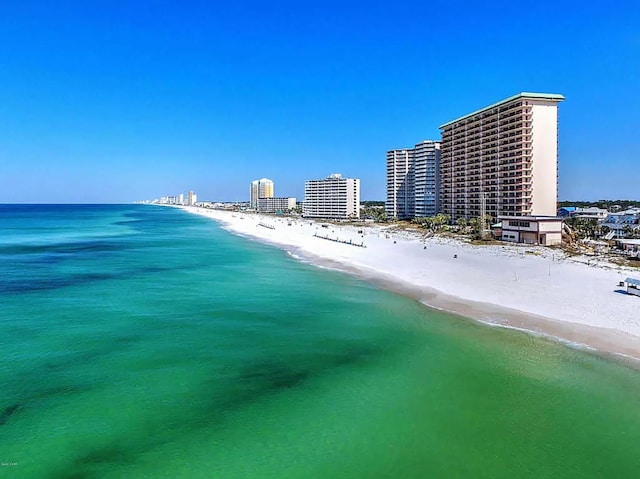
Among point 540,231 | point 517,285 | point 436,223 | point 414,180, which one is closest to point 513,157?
point 436,223

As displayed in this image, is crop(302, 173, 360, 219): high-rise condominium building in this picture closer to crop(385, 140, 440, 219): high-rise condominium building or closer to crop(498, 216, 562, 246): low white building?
crop(385, 140, 440, 219): high-rise condominium building

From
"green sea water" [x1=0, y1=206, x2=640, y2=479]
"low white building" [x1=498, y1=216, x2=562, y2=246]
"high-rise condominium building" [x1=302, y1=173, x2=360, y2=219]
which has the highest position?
"high-rise condominium building" [x1=302, y1=173, x2=360, y2=219]

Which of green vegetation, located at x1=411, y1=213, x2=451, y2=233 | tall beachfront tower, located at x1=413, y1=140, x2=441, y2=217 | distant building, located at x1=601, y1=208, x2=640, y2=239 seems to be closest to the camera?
distant building, located at x1=601, y1=208, x2=640, y2=239

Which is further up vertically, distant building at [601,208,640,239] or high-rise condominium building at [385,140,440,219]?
high-rise condominium building at [385,140,440,219]

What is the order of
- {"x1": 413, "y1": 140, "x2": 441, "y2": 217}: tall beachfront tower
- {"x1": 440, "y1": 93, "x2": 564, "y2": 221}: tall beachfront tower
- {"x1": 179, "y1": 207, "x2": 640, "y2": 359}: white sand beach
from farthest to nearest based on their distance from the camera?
{"x1": 413, "y1": 140, "x2": 441, "y2": 217}: tall beachfront tower
{"x1": 440, "y1": 93, "x2": 564, "y2": 221}: tall beachfront tower
{"x1": 179, "y1": 207, "x2": 640, "y2": 359}: white sand beach

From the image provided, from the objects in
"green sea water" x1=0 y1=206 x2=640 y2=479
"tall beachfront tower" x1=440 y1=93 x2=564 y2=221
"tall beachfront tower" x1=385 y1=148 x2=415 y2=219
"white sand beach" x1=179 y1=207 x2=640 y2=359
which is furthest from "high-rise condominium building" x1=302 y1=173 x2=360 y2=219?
"green sea water" x1=0 y1=206 x2=640 y2=479

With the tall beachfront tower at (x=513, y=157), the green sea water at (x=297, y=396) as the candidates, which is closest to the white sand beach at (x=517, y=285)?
the green sea water at (x=297, y=396)

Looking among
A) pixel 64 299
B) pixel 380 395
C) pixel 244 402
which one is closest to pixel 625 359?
pixel 380 395
